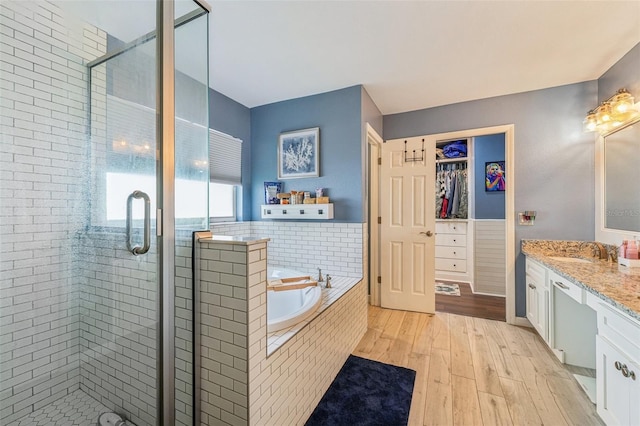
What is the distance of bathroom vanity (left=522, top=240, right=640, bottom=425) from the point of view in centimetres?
116

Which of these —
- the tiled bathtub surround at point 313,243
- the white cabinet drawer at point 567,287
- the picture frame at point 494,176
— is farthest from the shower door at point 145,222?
the picture frame at point 494,176

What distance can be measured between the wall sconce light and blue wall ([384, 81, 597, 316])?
194 millimetres

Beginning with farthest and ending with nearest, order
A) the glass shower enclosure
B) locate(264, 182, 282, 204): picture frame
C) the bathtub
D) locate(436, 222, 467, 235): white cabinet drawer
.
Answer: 1. locate(436, 222, 467, 235): white cabinet drawer
2. locate(264, 182, 282, 204): picture frame
3. the bathtub
4. the glass shower enclosure

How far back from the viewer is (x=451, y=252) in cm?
443

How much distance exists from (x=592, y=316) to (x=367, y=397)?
1.80 meters

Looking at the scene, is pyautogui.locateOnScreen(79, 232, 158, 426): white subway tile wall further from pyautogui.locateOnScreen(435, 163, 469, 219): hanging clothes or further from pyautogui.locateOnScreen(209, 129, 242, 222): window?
pyautogui.locateOnScreen(435, 163, 469, 219): hanging clothes

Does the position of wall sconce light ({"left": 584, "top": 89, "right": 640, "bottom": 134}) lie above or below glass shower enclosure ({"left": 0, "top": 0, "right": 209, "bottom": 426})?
above

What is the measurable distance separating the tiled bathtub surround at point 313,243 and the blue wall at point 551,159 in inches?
70.3

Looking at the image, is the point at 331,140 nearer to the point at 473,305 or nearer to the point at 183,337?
the point at 183,337

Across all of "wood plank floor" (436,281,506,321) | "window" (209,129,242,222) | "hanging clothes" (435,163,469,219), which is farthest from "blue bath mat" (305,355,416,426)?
"hanging clothes" (435,163,469,219)

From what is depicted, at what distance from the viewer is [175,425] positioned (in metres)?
1.22

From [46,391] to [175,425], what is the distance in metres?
0.97

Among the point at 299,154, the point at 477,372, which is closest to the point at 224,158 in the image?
the point at 299,154

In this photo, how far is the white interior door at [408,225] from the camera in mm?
3043
